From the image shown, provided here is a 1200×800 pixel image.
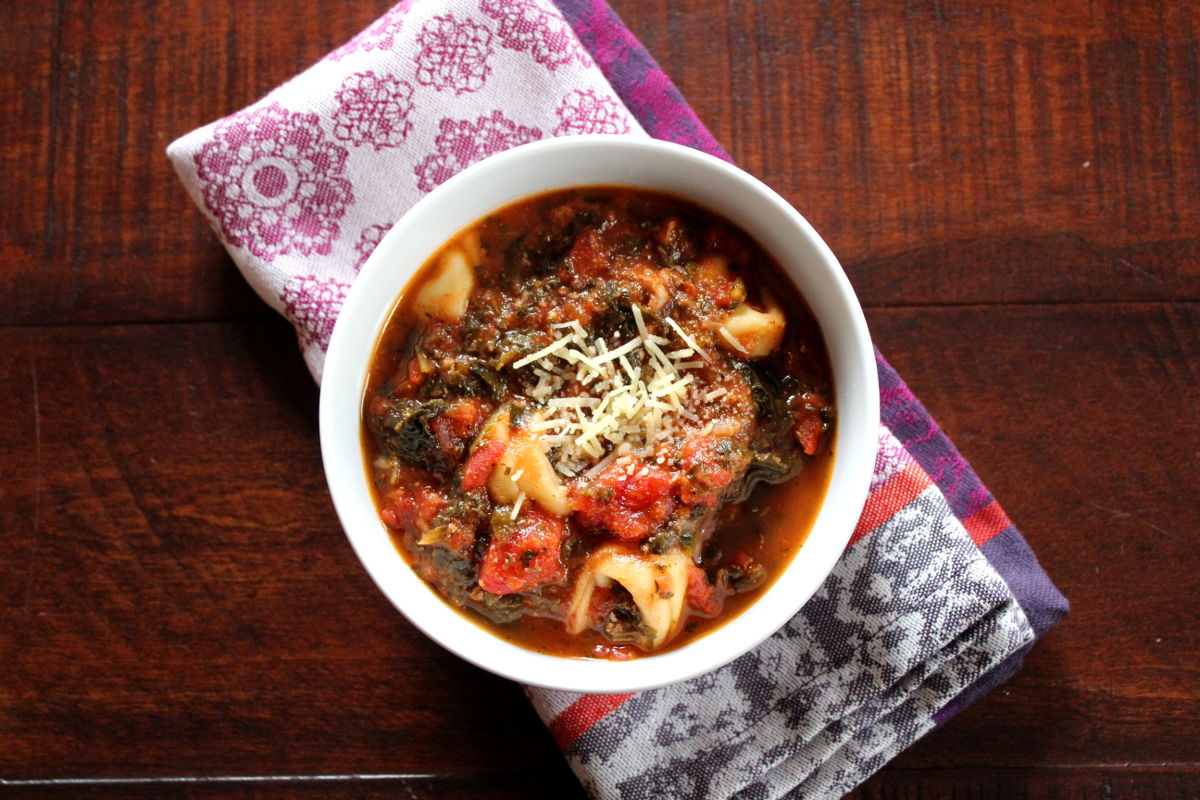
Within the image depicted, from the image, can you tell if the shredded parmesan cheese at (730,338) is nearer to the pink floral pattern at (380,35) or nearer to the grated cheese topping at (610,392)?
the grated cheese topping at (610,392)

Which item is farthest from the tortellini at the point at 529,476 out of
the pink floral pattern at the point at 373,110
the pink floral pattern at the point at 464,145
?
the pink floral pattern at the point at 373,110

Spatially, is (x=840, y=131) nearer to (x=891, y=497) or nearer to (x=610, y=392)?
(x=891, y=497)

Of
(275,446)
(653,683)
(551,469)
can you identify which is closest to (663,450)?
(551,469)

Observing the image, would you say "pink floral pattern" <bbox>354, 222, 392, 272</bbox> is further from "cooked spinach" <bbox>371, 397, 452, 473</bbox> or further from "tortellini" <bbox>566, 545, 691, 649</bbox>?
"tortellini" <bbox>566, 545, 691, 649</bbox>

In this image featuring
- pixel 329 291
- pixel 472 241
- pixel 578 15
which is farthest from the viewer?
pixel 578 15

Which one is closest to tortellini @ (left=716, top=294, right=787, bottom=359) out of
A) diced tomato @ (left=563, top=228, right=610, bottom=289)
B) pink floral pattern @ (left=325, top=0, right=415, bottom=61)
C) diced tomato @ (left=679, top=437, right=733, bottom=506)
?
diced tomato @ (left=679, top=437, right=733, bottom=506)

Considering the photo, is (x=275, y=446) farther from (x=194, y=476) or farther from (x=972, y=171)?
(x=972, y=171)
